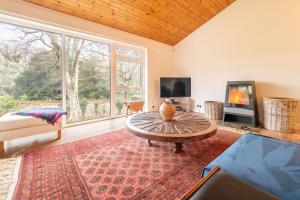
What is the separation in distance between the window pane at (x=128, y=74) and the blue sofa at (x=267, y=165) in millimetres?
3659

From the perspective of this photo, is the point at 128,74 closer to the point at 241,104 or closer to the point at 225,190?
the point at 241,104

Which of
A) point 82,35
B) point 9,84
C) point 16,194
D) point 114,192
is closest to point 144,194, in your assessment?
point 114,192

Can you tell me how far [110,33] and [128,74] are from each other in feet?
4.22

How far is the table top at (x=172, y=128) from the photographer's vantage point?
1.99 meters

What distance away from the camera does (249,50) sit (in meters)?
4.25

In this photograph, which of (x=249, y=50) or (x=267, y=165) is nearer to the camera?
(x=267, y=165)

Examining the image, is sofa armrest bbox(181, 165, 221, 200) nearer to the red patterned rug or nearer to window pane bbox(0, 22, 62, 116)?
the red patterned rug

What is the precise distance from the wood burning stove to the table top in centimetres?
187

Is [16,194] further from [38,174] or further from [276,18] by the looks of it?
[276,18]

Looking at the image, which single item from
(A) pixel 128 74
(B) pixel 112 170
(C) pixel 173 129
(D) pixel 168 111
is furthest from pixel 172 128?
(A) pixel 128 74

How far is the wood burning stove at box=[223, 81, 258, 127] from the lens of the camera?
3861 mm

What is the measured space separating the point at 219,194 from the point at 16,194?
1752 mm

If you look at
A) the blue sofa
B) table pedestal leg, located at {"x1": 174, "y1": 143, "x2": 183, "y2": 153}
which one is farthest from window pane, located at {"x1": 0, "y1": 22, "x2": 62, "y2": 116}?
the blue sofa

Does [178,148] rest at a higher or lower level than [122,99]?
lower
